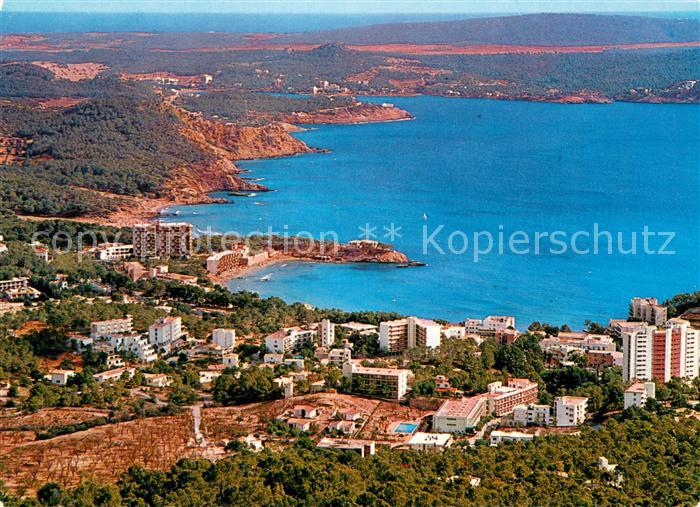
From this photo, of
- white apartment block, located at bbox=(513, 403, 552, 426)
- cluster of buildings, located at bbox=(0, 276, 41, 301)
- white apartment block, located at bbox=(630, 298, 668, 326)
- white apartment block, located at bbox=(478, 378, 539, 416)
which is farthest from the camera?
cluster of buildings, located at bbox=(0, 276, 41, 301)

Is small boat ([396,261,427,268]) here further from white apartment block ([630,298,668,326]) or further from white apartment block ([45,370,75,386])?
white apartment block ([45,370,75,386])

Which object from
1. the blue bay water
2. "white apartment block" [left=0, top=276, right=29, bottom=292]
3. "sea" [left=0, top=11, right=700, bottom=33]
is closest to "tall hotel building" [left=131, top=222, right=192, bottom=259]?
the blue bay water

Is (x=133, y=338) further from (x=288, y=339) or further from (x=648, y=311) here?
(x=648, y=311)

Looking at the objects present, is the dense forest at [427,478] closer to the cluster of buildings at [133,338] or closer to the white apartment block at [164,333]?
the cluster of buildings at [133,338]

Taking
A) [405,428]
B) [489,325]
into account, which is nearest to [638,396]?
[405,428]

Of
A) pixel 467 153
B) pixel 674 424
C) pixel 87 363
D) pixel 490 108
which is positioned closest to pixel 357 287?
pixel 87 363
